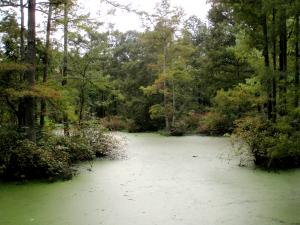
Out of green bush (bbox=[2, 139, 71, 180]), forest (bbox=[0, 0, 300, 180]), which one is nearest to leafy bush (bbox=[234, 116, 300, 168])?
forest (bbox=[0, 0, 300, 180])

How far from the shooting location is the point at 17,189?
6.93 meters

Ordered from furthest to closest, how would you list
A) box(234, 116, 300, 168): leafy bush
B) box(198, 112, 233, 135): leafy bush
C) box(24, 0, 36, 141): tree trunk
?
1. box(198, 112, 233, 135): leafy bush
2. box(234, 116, 300, 168): leafy bush
3. box(24, 0, 36, 141): tree trunk

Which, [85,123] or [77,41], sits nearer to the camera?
[85,123]

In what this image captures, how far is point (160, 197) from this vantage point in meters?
6.36

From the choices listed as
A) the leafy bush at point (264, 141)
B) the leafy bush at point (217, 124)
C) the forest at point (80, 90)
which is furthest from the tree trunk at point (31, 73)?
the leafy bush at point (217, 124)

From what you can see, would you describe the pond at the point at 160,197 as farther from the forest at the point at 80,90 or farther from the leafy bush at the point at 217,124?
the leafy bush at the point at 217,124

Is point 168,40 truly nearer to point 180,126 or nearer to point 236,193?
point 180,126

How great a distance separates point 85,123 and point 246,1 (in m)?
5.32

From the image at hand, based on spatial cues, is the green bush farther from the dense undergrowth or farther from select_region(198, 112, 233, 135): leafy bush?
select_region(198, 112, 233, 135): leafy bush

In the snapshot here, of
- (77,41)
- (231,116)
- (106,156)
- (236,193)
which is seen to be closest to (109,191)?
(236,193)

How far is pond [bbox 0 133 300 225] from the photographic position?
519 centimetres

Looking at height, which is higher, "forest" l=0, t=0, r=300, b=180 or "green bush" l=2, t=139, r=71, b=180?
"forest" l=0, t=0, r=300, b=180

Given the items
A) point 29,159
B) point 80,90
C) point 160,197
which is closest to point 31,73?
point 29,159

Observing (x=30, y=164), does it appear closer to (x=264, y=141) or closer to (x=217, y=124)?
(x=264, y=141)
